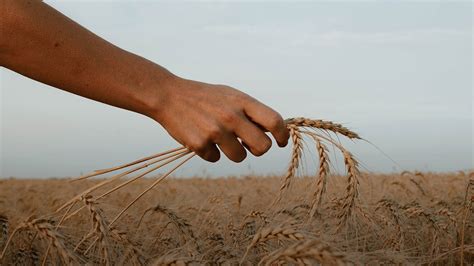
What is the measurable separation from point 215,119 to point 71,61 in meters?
0.46

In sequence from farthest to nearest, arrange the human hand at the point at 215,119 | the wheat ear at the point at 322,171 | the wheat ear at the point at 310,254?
the wheat ear at the point at 322,171 < the human hand at the point at 215,119 < the wheat ear at the point at 310,254

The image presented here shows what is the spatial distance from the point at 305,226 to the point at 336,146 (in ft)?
1.28

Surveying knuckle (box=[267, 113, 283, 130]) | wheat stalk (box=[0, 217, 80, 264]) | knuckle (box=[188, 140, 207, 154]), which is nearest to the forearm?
knuckle (box=[188, 140, 207, 154])

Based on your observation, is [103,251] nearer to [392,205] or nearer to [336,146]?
[336,146]

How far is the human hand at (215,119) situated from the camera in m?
1.77

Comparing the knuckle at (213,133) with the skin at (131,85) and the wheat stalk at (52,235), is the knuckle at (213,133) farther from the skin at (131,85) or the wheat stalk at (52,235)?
the wheat stalk at (52,235)

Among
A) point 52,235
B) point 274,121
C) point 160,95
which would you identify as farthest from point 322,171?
point 52,235

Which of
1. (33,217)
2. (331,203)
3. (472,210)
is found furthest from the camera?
(472,210)

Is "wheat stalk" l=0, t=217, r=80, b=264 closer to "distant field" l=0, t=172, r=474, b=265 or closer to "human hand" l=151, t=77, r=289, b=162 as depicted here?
"distant field" l=0, t=172, r=474, b=265

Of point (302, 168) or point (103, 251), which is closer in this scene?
point (103, 251)

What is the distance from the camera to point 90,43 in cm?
188

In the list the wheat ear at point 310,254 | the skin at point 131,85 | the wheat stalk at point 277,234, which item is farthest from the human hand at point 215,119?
the wheat ear at point 310,254

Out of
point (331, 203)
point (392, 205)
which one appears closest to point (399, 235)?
point (392, 205)

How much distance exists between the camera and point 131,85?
1869 millimetres
